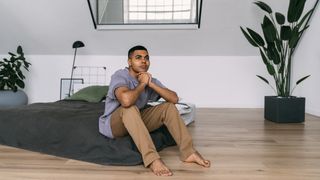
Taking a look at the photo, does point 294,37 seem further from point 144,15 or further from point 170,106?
point 170,106

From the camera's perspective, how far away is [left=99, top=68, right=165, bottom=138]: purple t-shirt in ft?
6.00

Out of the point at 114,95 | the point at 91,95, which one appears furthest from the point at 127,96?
the point at 91,95

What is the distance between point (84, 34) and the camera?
15.3 feet

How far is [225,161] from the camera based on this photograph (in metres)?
1.90

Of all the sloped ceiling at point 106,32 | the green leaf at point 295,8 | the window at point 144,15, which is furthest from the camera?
the window at point 144,15

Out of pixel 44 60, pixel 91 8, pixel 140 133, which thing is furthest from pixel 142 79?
pixel 44 60

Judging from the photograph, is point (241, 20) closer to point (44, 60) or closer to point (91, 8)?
point (91, 8)

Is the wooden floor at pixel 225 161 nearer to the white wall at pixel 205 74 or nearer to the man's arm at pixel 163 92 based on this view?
the man's arm at pixel 163 92

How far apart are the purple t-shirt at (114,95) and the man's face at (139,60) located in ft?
0.22

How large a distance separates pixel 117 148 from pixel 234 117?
7.48 feet

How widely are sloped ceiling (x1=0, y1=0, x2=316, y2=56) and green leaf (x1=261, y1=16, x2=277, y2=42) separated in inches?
30.3

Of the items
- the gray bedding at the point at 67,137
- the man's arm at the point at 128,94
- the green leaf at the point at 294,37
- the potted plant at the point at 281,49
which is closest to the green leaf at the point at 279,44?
the potted plant at the point at 281,49

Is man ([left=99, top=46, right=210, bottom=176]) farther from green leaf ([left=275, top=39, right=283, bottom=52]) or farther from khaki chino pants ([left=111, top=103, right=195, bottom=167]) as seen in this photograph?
green leaf ([left=275, top=39, right=283, bottom=52])

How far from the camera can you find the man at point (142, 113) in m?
1.72
